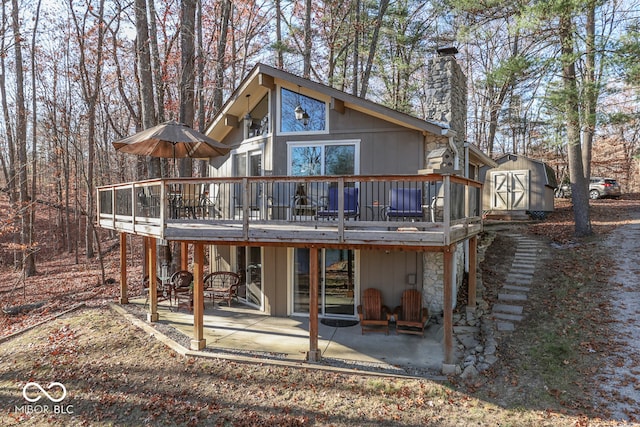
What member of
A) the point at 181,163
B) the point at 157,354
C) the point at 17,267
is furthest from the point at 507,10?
the point at 17,267

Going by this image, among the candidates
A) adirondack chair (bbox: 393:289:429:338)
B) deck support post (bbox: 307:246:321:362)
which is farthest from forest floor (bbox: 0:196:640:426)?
adirondack chair (bbox: 393:289:429:338)

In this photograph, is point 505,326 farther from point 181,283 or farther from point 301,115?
point 181,283

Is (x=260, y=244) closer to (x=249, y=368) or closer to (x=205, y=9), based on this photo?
(x=249, y=368)

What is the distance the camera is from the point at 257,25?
1638 cm

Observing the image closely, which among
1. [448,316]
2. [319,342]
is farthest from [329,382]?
[448,316]

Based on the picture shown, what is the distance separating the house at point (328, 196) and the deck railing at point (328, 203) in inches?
1.2

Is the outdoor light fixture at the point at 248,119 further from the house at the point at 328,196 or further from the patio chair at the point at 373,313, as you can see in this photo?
the patio chair at the point at 373,313

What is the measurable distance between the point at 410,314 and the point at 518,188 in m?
11.2

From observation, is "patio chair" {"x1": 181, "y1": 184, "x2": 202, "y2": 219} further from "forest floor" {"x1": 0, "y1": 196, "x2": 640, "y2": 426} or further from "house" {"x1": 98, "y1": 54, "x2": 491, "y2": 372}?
Answer: "forest floor" {"x1": 0, "y1": 196, "x2": 640, "y2": 426}

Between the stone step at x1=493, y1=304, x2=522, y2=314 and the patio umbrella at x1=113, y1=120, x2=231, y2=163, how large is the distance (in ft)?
23.5

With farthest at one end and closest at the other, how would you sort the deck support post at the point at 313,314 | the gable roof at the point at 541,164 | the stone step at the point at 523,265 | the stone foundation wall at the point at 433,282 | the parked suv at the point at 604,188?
the parked suv at the point at 604,188, the gable roof at the point at 541,164, the stone step at the point at 523,265, the stone foundation wall at the point at 433,282, the deck support post at the point at 313,314

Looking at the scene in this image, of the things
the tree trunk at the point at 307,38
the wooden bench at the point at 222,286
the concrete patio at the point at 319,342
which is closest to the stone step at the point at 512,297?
the concrete patio at the point at 319,342

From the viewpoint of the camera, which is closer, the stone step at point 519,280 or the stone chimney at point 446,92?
the stone chimney at point 446,92

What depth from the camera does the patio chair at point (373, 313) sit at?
7.70 meters
